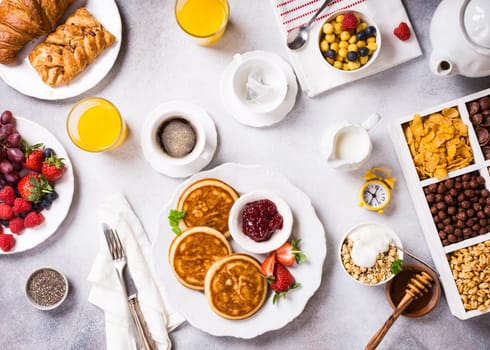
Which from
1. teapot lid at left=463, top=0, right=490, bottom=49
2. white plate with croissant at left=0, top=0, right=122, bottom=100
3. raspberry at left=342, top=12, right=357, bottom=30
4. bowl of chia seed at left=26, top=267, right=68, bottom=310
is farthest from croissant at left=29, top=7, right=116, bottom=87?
teapot lid at left=463, top=0, right=490, bottom=49

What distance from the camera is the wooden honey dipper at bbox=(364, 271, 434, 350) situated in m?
2.15

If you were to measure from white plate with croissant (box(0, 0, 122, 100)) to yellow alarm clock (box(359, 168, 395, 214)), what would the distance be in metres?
1.11

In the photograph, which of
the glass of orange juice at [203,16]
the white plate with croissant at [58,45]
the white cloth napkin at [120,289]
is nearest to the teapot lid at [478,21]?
the glass of orange juice at [203,16]

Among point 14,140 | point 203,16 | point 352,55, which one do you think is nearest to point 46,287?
point 14,140

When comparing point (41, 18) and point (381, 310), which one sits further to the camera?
point (381, 310)

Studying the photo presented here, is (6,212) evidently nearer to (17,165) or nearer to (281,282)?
(17,165)

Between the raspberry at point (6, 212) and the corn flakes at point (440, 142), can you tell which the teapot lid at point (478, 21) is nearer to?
the corn flakes at point (440, 142)

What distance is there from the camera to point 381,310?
7.53 ft

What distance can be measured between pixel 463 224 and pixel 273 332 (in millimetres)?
856

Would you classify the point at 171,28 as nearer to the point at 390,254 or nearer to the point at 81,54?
the point at 81,54

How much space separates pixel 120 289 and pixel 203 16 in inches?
44.3

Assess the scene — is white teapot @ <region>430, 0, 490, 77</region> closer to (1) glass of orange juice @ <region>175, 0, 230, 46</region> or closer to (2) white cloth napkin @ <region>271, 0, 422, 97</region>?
(2) white cloth napkin @ <region>271, 0, 422, 97</region>

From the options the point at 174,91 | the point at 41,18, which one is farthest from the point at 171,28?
the point at 41,18

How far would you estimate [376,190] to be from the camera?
227 centimetres
